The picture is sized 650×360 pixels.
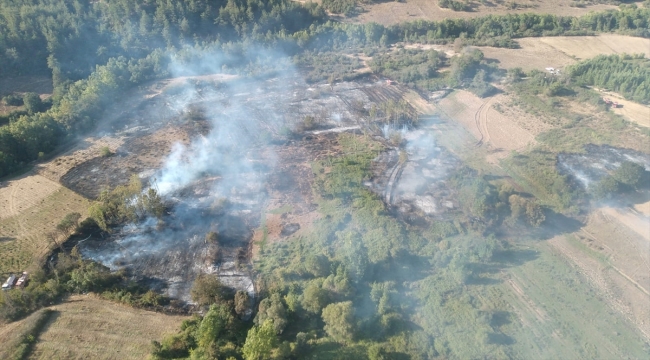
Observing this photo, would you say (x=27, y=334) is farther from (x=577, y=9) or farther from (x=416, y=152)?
(x=577, y=9)

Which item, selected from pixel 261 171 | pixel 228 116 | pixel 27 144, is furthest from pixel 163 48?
pixel 261 171

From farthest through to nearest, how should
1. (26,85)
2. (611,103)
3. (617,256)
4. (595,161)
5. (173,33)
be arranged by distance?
(173,33), (26,85), (611,103), (595,161), (617,256)

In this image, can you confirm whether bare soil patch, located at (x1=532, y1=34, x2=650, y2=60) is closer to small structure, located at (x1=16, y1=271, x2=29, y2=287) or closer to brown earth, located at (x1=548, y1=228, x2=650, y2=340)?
brown earth, located at (x1=548, y1=228, x2=650, y2=340)

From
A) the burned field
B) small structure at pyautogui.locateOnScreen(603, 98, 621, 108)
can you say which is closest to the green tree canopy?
the burned field

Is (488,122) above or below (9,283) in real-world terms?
above

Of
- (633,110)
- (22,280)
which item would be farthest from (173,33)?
(633,110)

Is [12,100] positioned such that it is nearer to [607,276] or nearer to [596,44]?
[607,276]

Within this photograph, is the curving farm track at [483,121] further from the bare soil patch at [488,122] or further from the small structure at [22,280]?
the small structure at [22,280]
